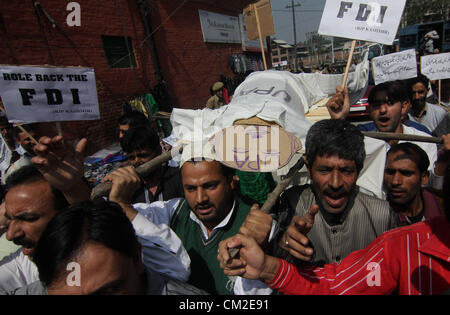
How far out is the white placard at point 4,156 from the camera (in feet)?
11.3

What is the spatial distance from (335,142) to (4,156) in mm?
4132

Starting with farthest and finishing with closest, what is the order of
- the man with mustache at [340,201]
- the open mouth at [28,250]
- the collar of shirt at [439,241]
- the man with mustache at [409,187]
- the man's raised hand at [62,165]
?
the man with mustache at [409,187], the man with mustache at [340,201], the open mouth at [28,250], the man's raised hand at [62,165], the collar of shirt at [439,241]

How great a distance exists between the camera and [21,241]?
1.34 m

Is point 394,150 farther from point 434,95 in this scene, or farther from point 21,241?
point 434,95

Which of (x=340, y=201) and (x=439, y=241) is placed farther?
(x=340, y=201)

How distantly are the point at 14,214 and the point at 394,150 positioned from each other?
2.53m

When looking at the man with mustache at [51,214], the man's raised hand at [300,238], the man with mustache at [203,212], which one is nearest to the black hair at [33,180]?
the man with mustache at [51,214]

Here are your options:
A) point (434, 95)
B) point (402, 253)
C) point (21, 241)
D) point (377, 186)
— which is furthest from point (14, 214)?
point (434, 95)

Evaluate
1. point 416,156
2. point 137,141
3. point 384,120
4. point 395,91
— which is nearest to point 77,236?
point 137,141

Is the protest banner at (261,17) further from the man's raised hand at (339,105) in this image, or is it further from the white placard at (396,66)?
the white placard at (396,66)

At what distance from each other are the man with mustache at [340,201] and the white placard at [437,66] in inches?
184

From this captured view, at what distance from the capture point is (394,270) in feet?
3.93

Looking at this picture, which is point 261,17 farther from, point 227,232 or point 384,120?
point 227,232

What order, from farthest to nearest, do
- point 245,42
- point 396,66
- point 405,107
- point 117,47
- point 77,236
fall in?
point 245,42 < point 117,47 < point 396,66 < point 405,107 < point 77,236
